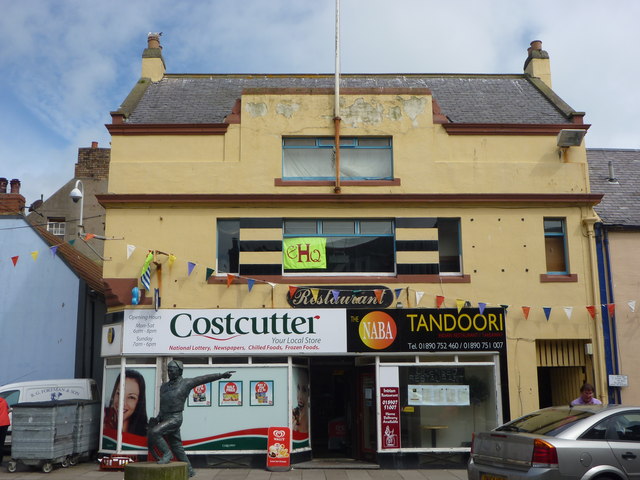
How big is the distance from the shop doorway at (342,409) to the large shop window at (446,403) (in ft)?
2.80

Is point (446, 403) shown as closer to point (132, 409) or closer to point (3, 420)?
point (132, 409)

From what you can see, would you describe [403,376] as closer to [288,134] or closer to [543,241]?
[543,241]

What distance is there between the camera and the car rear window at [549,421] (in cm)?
915

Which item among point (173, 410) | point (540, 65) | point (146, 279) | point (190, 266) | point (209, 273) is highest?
point (540, 65)

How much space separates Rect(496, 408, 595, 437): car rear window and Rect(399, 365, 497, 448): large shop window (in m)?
5.05

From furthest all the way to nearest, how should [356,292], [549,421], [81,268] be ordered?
[81,268] → [356,292] → [549,421]

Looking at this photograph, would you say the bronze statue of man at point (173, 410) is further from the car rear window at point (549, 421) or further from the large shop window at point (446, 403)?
the car rear window at point (549, 421)

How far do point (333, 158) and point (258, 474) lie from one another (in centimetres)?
736

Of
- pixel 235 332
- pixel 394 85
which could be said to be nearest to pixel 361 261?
pixel 235 332

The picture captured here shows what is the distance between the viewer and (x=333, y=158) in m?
16.4

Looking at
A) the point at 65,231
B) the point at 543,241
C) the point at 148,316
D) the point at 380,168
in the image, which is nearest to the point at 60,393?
the point at 148,316

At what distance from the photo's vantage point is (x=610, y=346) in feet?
51.0

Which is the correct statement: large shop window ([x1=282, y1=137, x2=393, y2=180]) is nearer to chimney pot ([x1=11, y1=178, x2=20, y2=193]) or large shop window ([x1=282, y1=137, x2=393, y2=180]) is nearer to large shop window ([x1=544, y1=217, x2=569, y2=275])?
large shop window ([x1=544, y1=217, x2=569, y2=275])

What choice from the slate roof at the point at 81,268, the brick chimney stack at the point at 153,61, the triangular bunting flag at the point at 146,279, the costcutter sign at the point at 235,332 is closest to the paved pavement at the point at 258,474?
the costcutter sign at the point at 235,332
